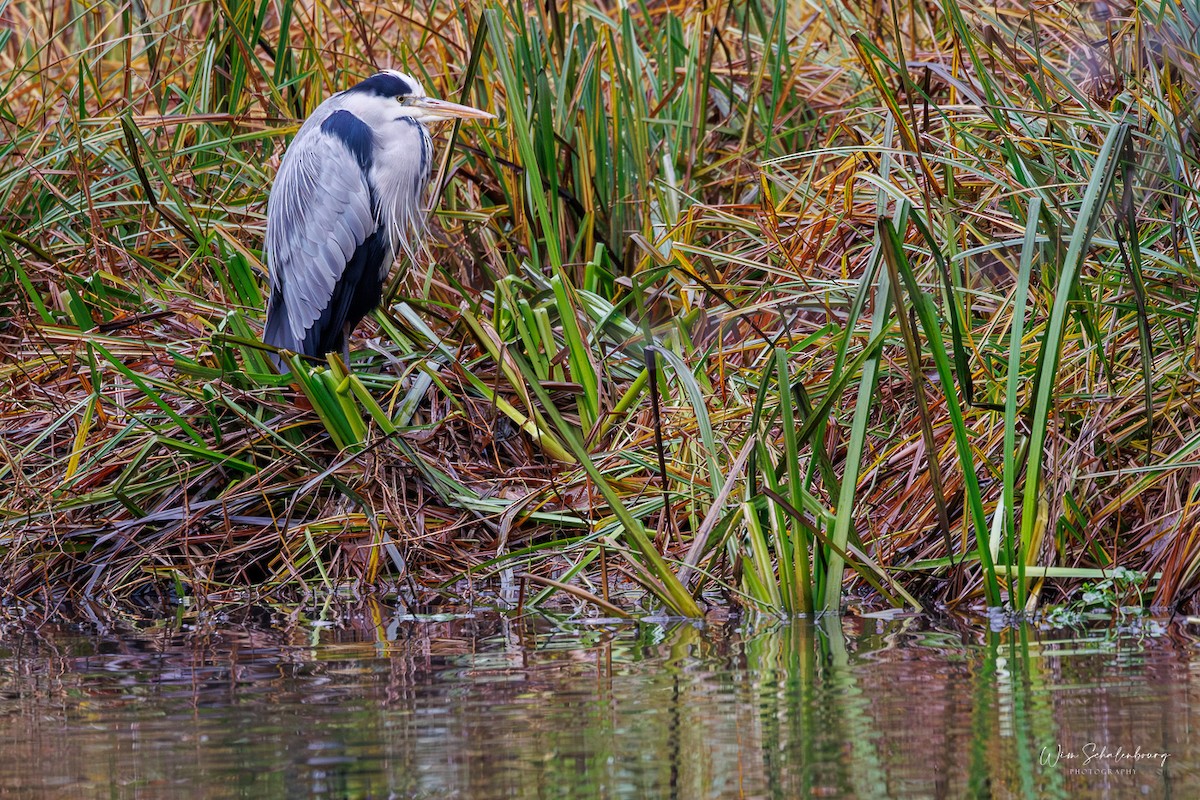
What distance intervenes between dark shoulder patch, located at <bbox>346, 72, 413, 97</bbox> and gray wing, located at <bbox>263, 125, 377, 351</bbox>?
235 millimetres

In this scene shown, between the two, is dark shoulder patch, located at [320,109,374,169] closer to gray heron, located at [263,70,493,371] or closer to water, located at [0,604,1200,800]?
gray heron, located at [263,70,493,371]

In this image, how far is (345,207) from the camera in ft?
18.4

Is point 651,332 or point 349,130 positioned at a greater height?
point 349,130

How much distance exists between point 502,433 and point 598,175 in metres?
1.24

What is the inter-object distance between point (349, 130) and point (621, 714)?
3.54 m

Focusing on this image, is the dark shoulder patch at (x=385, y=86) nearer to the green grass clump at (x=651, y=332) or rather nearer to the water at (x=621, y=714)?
the green grass clump at (x=651, y=332)

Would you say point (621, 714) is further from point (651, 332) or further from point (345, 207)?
point (345, 207)

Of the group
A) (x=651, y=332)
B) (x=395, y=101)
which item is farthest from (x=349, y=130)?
(x=651, y=332)

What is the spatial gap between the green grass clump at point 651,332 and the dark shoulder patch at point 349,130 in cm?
28

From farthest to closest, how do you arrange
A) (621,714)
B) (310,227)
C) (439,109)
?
(310,227) → (439,109) → (621,714)

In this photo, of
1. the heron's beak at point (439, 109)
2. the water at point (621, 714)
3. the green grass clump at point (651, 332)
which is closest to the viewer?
the water at point (621, 714)

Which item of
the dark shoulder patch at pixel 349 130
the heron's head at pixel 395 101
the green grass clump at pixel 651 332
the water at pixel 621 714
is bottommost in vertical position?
the water at pixel 621 714

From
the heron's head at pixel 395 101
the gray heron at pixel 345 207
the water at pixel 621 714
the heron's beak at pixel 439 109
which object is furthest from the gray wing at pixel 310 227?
the water at pixel 621 714

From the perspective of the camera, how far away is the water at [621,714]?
2.14 m
